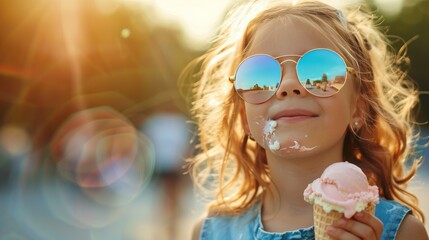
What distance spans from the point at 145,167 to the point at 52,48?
483 centimetres

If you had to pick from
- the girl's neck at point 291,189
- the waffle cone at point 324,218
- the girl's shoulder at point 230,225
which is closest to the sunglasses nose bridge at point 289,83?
the girl's neck at point 291,189

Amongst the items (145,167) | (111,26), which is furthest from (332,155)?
(111,26)

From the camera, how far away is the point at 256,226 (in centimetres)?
302

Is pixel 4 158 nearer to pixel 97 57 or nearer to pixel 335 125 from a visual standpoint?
pixel 97 57

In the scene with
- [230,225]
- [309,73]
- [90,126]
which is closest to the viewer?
[309,73]

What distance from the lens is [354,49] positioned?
3008 millimetres

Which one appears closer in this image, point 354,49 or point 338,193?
point 338,193

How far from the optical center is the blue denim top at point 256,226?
108 inches

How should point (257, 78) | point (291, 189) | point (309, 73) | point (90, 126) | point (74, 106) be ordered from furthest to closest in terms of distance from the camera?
1. point (74, 106)
2. point (90, 126)
3. point (291, 189)
4. point (257, 78)
5. point (309, 73)

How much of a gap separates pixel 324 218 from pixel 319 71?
25.8 inches

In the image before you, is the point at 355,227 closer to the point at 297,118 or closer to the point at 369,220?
the point at 369,220

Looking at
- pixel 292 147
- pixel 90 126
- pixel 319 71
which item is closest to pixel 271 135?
pixel 292 147

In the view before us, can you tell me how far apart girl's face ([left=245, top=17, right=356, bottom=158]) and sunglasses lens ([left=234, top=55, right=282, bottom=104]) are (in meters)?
0.03

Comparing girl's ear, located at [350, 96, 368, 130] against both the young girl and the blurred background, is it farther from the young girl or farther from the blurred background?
the blurred background
